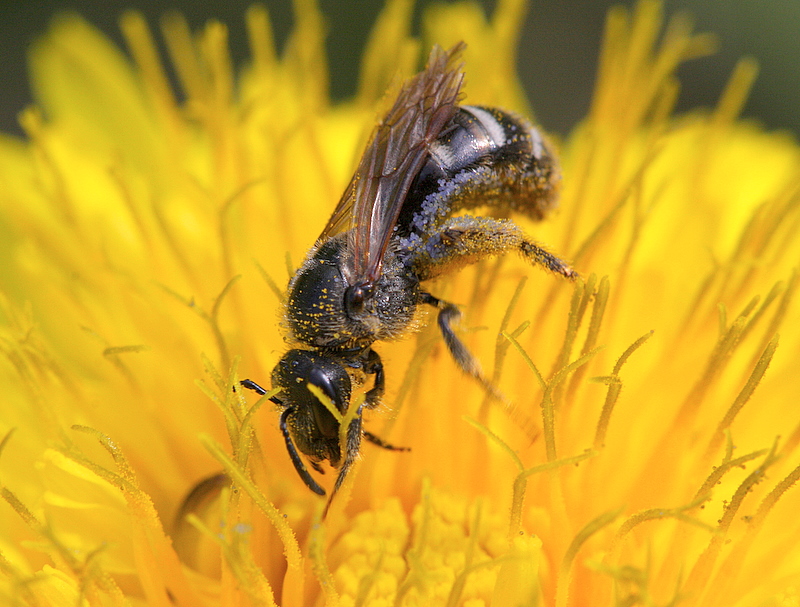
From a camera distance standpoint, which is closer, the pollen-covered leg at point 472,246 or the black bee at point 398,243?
the black bee at point 398,243

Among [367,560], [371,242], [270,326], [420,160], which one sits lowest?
[367,560]

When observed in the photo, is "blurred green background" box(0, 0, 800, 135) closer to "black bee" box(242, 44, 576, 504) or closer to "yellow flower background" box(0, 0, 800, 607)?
"yellow flower background" box(0, 0, 800, 607)

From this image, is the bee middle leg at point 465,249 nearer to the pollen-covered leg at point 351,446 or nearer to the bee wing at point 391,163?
the bee wing at point 391,163

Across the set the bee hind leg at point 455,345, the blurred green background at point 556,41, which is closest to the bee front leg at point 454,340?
the bee hind leg at point 455,345

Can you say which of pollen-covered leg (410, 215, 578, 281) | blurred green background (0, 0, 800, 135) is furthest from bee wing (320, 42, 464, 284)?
blurred green background (0, 0, 800, 135)

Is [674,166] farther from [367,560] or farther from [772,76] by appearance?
[367,560]

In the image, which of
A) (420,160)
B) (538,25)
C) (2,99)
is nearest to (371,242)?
(420,160)

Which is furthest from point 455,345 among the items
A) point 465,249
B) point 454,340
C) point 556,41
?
point 556,41
